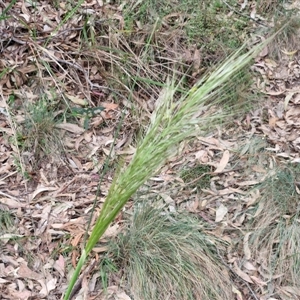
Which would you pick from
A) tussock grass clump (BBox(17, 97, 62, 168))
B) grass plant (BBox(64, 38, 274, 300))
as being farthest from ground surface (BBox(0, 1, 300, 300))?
grass plant (BBox(64, 38, 274, 300))

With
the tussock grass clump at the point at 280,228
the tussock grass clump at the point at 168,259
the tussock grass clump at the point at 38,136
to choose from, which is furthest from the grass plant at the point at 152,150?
the tussock grass clump at the point at 38,136

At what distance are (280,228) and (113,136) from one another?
3.81 feet

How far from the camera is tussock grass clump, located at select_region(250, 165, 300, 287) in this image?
246 centimetres

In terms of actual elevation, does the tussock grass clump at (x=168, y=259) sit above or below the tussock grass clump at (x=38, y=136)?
below

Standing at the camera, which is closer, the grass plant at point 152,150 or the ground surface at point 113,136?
the grass plant at point 152,150

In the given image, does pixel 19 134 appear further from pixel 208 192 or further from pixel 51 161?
pixel 208 192

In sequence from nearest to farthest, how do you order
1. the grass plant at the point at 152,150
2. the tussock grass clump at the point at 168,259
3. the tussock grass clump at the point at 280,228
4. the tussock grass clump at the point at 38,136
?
1. the grass plant at the point at 152,150
2. the tussock grass clump at the point at 168,259
3. the tussock grass clump at the point at 280,228
4. the tussock grass clump at the point at 38,136

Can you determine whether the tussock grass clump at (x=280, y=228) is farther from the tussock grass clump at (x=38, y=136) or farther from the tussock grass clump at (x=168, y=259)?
the tussock grass clump at (x=38, y=136)

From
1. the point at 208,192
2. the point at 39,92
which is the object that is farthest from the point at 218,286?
the point at 39,92

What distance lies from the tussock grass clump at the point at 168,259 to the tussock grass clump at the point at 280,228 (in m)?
0.23

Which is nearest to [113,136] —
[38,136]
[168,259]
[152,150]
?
[38,136]

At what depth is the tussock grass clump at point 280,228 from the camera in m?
2.46

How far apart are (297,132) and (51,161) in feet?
5.04

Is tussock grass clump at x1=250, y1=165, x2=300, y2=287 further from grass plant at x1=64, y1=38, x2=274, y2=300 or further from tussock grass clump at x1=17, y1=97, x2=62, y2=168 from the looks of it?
grass plant at x1=64, y1=38, x2=274, y2=300
